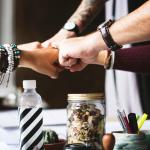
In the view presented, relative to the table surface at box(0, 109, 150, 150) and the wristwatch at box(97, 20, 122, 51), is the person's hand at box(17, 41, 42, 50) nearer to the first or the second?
the table surface at box(0, 109, 150, 150)

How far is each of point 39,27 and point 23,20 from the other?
7cm

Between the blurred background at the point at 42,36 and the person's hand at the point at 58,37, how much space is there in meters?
0.03

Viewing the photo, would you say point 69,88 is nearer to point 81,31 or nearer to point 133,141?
point 81,31

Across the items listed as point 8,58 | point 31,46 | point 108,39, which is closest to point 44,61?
point 31,46

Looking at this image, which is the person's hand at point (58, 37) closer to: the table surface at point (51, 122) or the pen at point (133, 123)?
the table surface at point (51, 122)

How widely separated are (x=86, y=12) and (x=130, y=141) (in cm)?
66

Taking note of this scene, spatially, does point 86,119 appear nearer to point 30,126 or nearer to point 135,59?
point 30,126

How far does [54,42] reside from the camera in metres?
1.51

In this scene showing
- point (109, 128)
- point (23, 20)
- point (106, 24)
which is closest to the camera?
point (106, 24)

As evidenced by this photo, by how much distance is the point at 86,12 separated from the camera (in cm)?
155

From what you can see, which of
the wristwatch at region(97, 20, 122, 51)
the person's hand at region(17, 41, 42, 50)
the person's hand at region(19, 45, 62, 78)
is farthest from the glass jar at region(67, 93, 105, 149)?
the person's hand at region(17, 41, 42, 50)

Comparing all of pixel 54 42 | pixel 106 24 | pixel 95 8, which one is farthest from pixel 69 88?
pixel 106 24

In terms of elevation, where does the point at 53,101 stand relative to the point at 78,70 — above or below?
below

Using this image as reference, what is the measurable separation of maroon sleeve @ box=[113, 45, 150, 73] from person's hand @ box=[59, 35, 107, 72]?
60 millimetres
